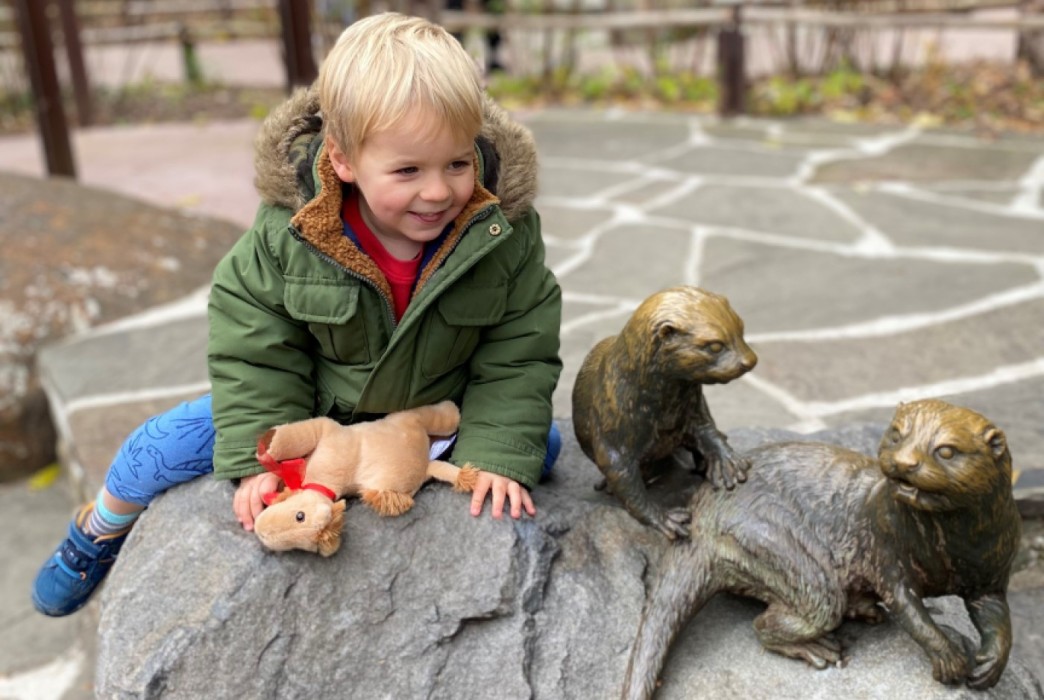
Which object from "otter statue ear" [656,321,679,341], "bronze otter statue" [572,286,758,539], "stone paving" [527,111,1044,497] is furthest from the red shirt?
"stone paving" [527,111,1044,497]

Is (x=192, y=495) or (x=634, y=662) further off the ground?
(x=192, y=495)

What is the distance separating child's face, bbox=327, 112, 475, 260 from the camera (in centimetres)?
216

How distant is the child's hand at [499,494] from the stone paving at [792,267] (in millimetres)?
987

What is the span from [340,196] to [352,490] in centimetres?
64

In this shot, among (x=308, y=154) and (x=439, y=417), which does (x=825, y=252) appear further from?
(x=308, y=154)

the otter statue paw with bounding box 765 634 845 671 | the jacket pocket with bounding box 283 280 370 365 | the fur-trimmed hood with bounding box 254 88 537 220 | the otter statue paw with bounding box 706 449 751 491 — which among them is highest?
the fur-trimmed hood with bounding box 254 88 537 220

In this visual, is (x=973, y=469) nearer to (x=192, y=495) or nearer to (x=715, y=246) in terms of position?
(x=192, y=495)

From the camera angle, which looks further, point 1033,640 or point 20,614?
point 20,614

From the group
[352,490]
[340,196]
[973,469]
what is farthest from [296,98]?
[973,469]

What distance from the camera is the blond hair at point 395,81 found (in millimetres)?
2119

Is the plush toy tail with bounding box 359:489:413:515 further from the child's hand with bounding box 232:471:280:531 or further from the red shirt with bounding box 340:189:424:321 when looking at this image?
the red shirt with bounding box 340:189:424:321

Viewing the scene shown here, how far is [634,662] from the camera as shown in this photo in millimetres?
2160

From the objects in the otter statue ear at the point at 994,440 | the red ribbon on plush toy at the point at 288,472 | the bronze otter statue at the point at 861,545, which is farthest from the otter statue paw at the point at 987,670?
the red ribbon on plush toy at the point at 288,472

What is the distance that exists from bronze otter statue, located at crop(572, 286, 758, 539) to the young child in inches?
7.8
